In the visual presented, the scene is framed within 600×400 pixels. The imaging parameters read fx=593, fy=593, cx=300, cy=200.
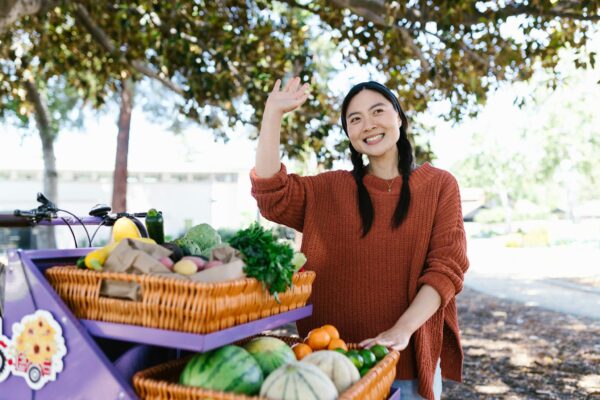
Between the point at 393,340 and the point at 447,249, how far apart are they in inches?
18.3

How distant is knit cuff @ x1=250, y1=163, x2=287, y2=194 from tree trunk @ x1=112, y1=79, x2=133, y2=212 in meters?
13.5

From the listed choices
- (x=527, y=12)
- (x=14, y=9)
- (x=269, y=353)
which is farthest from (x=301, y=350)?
(x=527, y=12)

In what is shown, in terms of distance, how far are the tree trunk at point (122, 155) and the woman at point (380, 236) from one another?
13481 millimetres

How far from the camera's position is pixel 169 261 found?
175cm

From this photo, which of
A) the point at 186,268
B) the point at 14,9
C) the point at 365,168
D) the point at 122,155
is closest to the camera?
the point at 186,268

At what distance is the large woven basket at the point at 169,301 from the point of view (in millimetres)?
1537

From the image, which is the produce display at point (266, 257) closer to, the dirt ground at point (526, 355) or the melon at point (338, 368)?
the melon at point (338, 368)

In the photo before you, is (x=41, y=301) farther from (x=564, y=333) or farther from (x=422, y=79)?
(x=564, y=333)

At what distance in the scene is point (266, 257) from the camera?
1.76 metres

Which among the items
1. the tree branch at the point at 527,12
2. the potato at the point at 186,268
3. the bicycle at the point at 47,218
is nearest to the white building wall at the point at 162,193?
the tree branch at the point at 527,12

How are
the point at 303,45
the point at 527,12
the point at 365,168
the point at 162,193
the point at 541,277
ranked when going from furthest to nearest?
the point at 162,193 < the point at 541,277 < the point at 303,45 < the point at 527,12 < the point at 365,168

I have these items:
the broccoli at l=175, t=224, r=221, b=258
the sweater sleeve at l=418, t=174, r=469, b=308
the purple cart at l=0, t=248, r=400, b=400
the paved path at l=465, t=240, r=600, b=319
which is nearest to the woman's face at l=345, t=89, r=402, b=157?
the sweater sleeve at l=418, t=174, r=469, b=308

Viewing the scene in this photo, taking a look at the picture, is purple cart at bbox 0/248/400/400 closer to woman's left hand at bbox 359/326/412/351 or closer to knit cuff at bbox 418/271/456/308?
woman's left hand at bbox 359/326/412/351

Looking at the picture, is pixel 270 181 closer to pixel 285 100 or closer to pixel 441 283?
pixel 285 100
